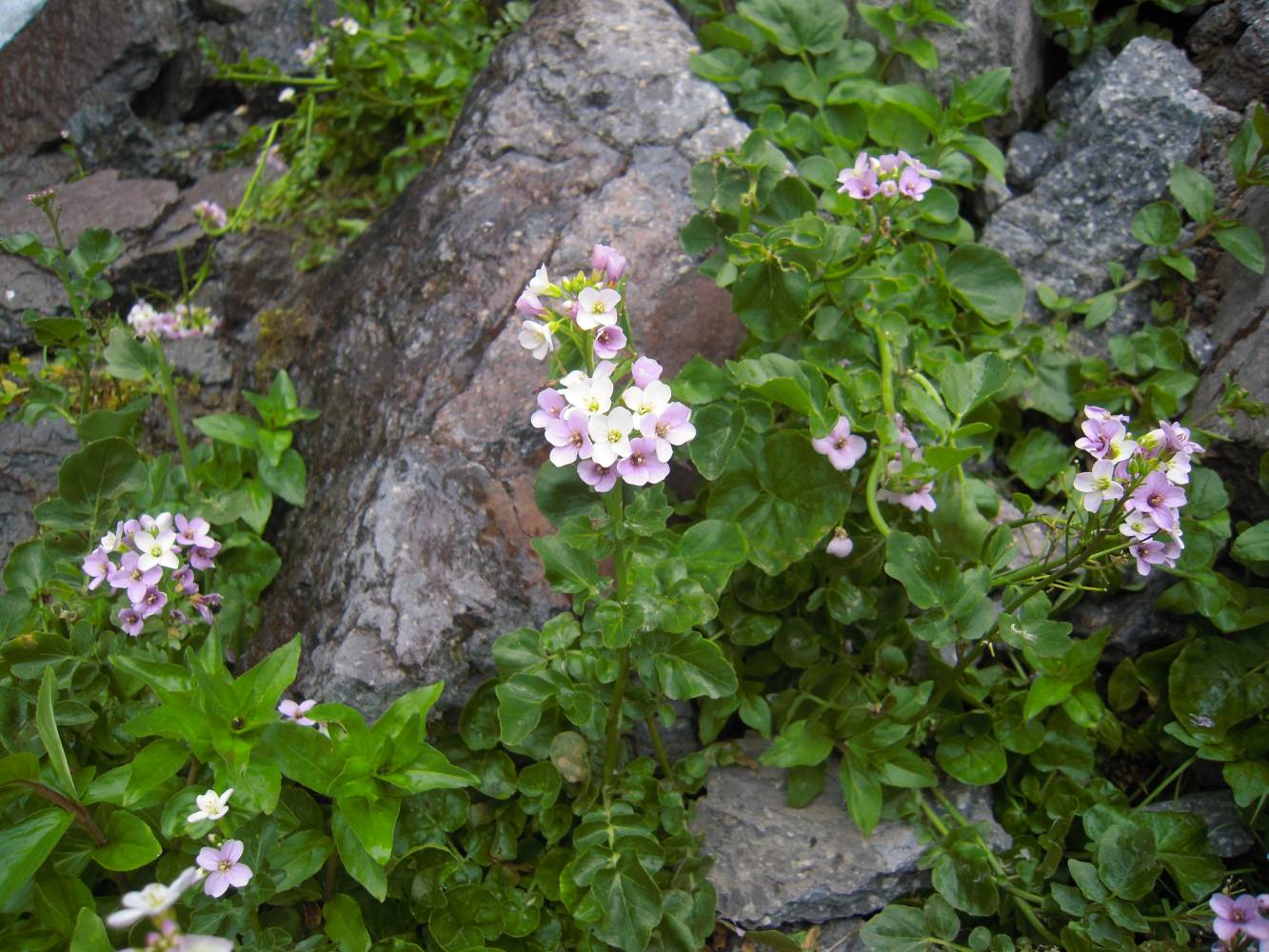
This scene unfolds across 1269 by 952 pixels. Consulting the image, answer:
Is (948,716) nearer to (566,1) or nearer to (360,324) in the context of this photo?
(360,324)

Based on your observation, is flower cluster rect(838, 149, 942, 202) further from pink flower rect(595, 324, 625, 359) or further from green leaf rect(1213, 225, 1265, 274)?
pink flower rect(595, 324, 625, 359)

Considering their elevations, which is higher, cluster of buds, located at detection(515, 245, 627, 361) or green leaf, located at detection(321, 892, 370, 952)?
cluster of buds, located at detection(515, 245, 627, 361)

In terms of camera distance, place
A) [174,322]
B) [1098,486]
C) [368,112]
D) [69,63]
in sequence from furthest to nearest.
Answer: [69,63]
[368,112]
[174,322]
[1098,486]

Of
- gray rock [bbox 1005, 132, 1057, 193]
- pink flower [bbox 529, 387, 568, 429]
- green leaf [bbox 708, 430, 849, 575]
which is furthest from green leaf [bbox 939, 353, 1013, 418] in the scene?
gray rock [bbox 1005, 132, 1057, 193]

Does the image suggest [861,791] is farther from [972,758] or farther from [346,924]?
[346,924]

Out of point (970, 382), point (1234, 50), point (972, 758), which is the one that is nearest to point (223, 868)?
point (972, 758)

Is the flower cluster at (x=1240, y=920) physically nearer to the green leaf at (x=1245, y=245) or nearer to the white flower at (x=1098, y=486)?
the white flower at (x=1098, y=486)

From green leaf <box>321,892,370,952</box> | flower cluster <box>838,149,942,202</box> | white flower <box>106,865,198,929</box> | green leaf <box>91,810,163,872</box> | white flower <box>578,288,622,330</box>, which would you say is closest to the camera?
white flower <box>106,865,198,929</box>

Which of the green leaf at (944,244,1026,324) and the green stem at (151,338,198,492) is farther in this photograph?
the green leaf at (944,244,1026,324)
